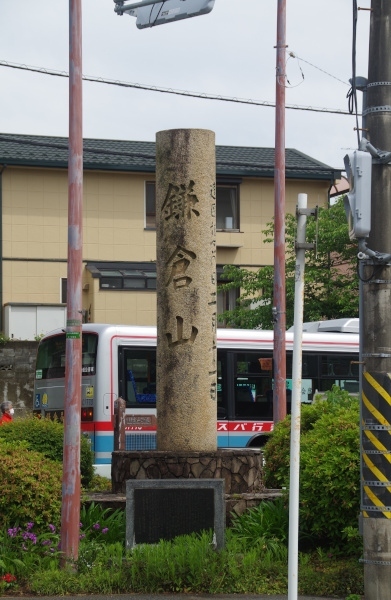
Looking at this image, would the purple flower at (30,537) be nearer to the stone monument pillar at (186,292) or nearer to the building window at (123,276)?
the stone monument pillar at (186,292)

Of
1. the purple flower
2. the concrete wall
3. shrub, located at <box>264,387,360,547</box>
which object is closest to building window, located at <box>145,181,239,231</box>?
the concrete wall

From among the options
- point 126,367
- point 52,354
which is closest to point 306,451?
point 126,367

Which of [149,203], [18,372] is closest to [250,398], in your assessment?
[18,372]

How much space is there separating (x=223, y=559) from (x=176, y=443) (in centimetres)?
238

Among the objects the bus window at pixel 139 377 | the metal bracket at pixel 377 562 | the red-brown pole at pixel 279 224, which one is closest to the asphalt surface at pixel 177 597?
the metal bracket at pixel 377 562

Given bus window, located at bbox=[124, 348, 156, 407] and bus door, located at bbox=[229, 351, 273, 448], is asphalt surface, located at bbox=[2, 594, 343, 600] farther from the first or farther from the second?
bus door, located at bbox=[229, 351, 273, 448]

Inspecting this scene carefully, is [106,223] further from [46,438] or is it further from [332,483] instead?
[332,483]

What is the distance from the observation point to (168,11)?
14023 mm

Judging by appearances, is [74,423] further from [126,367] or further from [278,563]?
[126,367]

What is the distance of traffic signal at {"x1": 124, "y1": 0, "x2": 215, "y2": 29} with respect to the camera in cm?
1312

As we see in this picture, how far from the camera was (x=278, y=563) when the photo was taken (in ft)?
35.2

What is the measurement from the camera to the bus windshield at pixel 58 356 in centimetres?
2167

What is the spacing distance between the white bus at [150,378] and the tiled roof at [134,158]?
11146 mm

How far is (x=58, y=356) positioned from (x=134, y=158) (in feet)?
45.7
